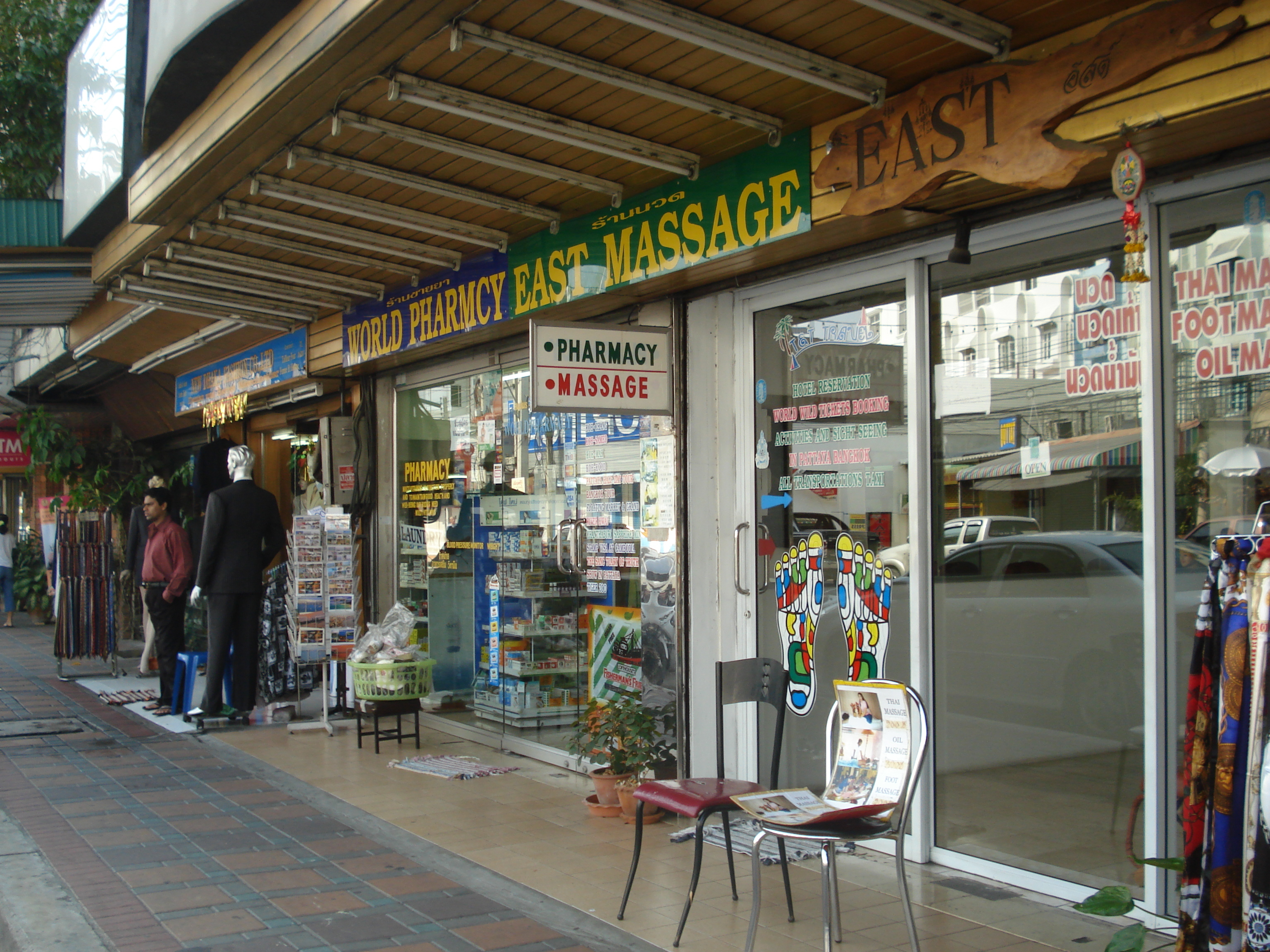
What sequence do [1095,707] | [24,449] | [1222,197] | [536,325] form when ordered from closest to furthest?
1. [1222,197]
2. [1095,707]
3. [536,325]
4. [24,449]

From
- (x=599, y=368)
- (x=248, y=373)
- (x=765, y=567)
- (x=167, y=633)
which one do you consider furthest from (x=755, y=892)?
(x=248, y=373)

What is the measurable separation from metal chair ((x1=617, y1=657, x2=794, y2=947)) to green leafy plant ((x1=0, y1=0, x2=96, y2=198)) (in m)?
17.6

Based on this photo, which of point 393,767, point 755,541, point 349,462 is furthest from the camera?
point 349,462

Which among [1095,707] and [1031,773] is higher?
[1095,707]

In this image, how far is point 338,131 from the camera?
4.81m

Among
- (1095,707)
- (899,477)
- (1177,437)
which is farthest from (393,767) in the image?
(1177,437)

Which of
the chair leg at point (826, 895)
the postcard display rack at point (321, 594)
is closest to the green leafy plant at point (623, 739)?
the chair leg at point (826, 895)

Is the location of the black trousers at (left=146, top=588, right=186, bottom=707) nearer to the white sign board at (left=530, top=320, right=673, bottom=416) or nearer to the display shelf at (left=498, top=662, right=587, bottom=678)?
the display shelf at (left=498, top=662, right=587, bottom=678)

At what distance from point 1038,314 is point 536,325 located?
2.28m

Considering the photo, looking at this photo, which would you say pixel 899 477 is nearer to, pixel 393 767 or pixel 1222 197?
pixel 1222 197

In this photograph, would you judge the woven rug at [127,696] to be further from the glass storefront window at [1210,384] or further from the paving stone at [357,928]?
the glass storefront window at [1210,384]

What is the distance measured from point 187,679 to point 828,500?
5.75m

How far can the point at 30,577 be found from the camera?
18.6m

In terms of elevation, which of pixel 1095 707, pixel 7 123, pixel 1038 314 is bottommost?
pixel 1095 707
